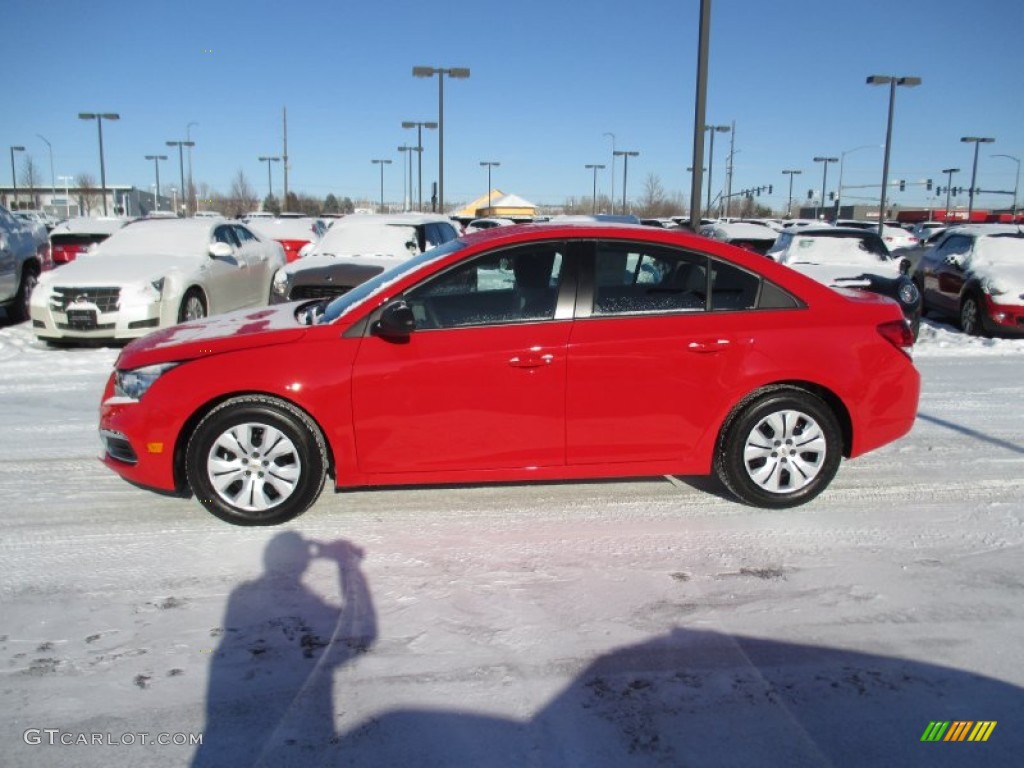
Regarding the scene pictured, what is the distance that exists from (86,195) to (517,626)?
82.8m

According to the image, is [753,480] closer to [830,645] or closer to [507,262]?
[830,645]

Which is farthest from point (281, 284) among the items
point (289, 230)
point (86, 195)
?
point (86, 195)

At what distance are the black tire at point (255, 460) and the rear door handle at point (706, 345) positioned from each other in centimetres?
207

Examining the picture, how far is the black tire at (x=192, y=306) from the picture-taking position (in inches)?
387

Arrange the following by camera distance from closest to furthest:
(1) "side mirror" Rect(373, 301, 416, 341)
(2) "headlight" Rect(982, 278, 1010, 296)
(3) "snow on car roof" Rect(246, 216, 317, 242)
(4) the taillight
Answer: (1) "side mirror" Rect(373, 301, 416, 341)
(4) the taillight
(2) "headlight" Rect(982, 278, 1010, 296)
(3) "snow on car roof" Rect(246, 216, 317, 242)

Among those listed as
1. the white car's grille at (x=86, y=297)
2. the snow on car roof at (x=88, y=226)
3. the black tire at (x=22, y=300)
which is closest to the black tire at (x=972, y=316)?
the white car's grille at (x=86, y=297)

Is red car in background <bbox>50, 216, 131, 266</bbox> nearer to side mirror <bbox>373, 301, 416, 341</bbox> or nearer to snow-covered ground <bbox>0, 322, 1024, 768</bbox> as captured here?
snow-covered ground <bbox>0, 322, 1024, 768</bbox>

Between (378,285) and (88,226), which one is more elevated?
(88,226)

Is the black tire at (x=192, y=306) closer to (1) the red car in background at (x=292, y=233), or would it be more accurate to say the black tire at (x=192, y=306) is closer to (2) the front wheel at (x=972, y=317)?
(1) the red car in background at (x=292, y=233)

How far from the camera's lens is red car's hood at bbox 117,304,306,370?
428 cm

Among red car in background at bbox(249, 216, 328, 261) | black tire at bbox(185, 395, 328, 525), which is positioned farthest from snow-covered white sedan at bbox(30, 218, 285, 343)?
black tire at bbox(185, 395, 328, 525)

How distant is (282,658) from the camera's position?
3125mm

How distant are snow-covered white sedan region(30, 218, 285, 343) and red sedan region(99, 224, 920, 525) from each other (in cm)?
554

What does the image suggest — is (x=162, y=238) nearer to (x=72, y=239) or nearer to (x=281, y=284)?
(x=281, y=284)
